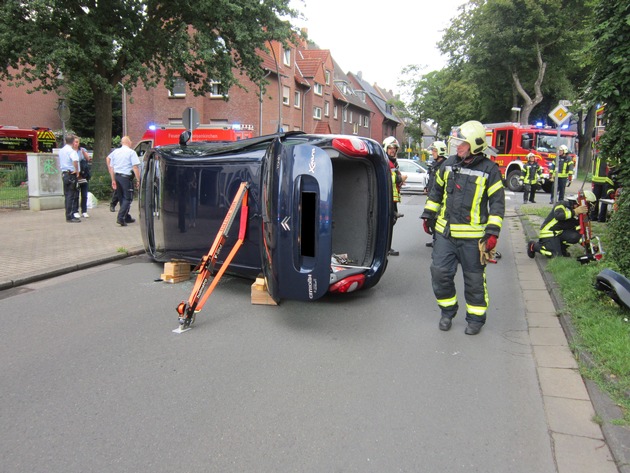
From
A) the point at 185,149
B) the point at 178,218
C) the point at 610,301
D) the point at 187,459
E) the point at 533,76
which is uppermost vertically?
the point at 533,76

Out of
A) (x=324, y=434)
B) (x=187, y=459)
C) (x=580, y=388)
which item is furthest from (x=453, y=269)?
(x=187, y=459)

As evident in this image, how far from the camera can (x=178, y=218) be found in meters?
6.26

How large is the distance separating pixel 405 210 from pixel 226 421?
13.0 m

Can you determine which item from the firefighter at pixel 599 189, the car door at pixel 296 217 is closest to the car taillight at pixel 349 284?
the car door at pixel 296 217

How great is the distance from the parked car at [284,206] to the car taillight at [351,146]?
0.01m

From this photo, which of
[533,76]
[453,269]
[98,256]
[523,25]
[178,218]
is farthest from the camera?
[533,76]

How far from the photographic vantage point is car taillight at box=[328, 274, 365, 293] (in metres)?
5.22

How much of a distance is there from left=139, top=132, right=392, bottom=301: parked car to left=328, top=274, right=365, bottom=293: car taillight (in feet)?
0.03

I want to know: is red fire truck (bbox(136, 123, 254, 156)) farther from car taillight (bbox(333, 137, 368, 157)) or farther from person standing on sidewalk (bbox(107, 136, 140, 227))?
car taillight (bbox(333, 137, 368, 157))

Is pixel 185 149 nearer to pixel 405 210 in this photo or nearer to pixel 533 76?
pixel 405 210

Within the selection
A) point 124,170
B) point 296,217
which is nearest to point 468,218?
point 296,217

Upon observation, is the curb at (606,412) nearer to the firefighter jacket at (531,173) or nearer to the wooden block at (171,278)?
the wooden block at (171,278)

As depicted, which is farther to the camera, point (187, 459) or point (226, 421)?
point (226, 421)

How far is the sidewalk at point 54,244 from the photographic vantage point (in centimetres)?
677
